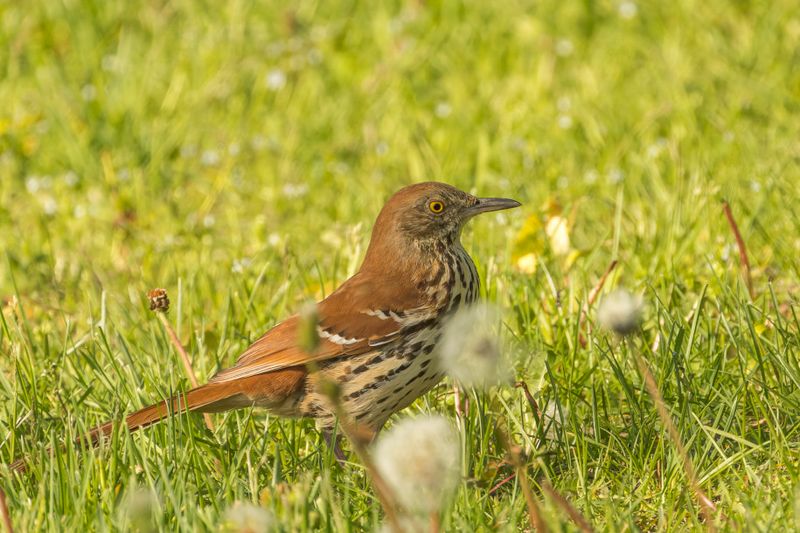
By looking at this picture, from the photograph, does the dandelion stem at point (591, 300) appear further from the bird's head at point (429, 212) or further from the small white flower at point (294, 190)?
the small white flower at point (294, 190)

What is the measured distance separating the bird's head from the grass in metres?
0.42

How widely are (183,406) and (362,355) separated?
0.61 metres

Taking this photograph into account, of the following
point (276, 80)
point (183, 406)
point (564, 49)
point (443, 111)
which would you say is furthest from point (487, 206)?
point (564, 49)

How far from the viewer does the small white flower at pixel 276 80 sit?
323 inches

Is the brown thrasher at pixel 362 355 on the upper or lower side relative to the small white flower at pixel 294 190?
lower

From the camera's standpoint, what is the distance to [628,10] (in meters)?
8.58

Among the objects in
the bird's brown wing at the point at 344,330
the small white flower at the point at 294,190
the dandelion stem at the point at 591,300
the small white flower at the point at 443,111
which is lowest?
the dandelion stem at the point at 591,300

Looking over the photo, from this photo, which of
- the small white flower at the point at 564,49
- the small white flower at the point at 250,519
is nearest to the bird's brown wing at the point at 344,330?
the small white flower at the point at 250,519

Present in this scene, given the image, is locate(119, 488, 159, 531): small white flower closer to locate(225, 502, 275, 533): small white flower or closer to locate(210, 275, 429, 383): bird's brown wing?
locate(225, 502, 275, 533): small white flower

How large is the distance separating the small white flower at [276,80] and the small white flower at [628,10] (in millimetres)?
2343

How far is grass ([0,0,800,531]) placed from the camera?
12.3 ft

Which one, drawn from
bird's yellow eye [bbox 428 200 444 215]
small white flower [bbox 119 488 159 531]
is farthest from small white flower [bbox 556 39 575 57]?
small white flower [bbox 119 488 159 531]

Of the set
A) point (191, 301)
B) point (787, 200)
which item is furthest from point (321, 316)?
point (787, 200)

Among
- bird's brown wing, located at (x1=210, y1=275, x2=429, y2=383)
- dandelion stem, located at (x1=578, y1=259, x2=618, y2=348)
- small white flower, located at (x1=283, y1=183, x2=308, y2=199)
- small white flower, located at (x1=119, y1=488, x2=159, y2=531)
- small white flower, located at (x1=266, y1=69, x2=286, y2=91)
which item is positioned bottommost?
dandelion stem, located at (x1=578, y1=259, x2=618, y2=348)
